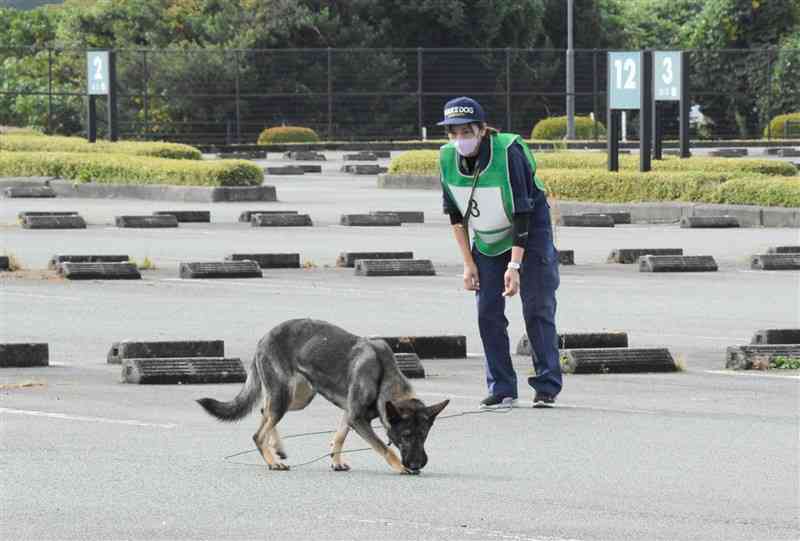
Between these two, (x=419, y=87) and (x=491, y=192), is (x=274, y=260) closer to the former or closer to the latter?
(x=491, y=192)

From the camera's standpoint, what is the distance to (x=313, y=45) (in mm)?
56531

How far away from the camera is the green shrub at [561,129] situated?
5047 centimetres

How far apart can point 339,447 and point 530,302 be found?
2.30 m

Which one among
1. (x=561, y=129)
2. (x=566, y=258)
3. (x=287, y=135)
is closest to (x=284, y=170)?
(x=287, y=135)

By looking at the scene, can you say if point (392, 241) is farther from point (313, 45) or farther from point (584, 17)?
point (584, 17)

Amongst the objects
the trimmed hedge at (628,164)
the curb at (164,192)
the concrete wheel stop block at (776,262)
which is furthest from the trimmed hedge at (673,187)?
the concrete wheel stop block at (776,262)

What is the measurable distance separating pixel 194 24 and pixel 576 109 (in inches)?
442

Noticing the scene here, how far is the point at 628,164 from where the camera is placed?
30.9 metres

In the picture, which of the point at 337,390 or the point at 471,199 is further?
the point at 471,199

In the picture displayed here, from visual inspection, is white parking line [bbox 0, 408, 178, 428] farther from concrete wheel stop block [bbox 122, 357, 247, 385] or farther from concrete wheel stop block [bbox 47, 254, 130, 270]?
concrete wheel stop block [bbox 47, 254, 130, 270]

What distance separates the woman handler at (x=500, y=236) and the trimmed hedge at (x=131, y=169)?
19.5 meters

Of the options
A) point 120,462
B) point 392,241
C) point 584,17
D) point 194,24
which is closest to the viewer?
point 120,462

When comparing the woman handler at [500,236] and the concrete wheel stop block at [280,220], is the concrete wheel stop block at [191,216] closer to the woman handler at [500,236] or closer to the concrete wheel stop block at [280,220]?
the concrete wheel stop block at [280,220]

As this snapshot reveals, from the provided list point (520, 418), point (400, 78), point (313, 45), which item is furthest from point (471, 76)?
point (520, 418)
